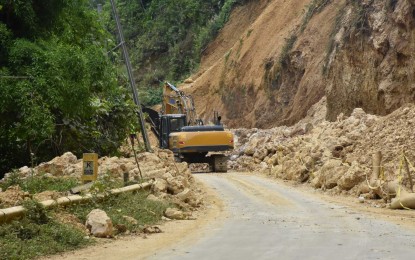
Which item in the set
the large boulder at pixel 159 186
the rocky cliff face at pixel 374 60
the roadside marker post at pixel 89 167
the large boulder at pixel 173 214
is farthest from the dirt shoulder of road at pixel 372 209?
the rocky cliff face at pixel 374 60

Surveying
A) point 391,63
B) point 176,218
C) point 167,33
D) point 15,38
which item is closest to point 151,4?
point 167,33

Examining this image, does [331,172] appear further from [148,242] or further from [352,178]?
[148,242]

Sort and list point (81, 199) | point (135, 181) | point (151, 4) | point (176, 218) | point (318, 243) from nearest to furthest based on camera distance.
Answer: point (318, 243) < point (81, 199) < point (176, 218) < point (135, 181) < point (151, 4)

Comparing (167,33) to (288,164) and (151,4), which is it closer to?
(151,4)

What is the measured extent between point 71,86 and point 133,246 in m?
8.32

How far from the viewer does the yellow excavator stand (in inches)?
1281

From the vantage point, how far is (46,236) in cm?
1081

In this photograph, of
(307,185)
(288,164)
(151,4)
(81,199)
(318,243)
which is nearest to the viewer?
(318,243)

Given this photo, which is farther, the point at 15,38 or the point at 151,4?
the point at 151,4

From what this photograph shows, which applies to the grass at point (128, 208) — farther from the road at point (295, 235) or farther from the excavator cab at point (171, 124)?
the excavator cab at point (171, 124)

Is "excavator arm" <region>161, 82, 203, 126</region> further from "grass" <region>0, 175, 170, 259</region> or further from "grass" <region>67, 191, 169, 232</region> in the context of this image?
"grass" <region>0, 175, 170, 259</region>

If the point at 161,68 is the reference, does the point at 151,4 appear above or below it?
above

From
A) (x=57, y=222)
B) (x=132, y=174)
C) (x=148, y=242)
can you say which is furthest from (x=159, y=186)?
(x=57, y=222)

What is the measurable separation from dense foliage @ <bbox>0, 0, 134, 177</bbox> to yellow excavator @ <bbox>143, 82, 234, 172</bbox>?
895 centimetres
